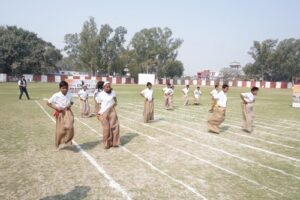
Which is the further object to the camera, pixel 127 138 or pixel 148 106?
pixel 148 106

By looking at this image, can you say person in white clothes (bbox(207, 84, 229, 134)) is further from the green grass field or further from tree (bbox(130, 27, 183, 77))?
tree (bbox(130, 27, 183, 77))

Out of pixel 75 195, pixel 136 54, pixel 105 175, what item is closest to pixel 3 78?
pixel 136 54

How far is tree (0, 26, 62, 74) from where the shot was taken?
68.1 meters

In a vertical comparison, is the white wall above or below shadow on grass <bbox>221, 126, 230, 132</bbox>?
above

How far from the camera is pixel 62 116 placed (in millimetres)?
8836

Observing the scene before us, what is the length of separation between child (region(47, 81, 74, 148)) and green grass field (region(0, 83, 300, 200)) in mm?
375

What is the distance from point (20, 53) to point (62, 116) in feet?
220

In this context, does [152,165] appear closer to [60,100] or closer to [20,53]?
[60,100]

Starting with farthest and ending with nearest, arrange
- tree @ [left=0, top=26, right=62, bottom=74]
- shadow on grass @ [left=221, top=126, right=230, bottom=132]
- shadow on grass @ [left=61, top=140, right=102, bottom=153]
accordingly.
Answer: tree @ [left=0, top=26, right=62, bottom=74] → shadow on grass @ [left=221, top=126, right=230, bottom=132] → shadow on grass @ [left=61, top=140, right=102, bottom=153]

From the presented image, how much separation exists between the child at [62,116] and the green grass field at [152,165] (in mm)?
375

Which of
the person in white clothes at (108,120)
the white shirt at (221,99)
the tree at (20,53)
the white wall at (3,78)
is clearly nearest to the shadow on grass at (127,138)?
the person in white clothes at (108,120)

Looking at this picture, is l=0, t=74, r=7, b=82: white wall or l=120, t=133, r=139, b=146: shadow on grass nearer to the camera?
l=120, t=133, r=139, b=146: shadow on grass

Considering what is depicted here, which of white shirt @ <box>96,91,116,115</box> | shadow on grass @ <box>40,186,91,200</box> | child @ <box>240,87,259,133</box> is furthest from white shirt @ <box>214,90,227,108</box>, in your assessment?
shadow on grass @ <box>40,186,91,200</box>

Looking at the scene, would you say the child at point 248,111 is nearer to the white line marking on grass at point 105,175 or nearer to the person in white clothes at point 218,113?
the person in white clothes at point 218,113
